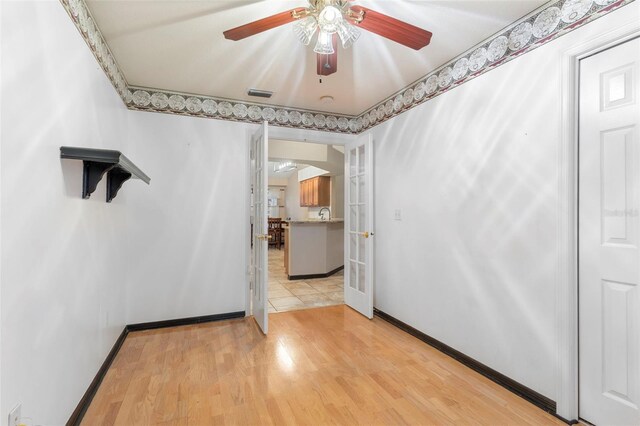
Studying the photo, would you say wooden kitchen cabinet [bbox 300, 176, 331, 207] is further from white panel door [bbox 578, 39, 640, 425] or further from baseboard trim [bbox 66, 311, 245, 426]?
white panel door [bbox 578, 39, 640, 425]

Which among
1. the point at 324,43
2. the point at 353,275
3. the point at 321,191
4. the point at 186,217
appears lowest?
the point at 353,275

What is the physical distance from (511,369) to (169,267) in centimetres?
306

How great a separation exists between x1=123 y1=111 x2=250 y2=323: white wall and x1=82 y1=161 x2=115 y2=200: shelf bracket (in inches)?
52.3

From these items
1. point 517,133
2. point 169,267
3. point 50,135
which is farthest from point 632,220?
point 169,267

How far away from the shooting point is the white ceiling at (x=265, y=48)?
1846 mm

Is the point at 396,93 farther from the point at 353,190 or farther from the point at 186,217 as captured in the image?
the point at 186,217

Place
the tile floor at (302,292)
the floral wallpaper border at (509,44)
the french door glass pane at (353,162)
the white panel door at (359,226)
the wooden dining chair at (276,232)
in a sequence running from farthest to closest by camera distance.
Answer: the wooden dining chair at (276,232) → the tile floor at (302,292) → the french door glass pane at (353,162) → the white panel door at (359,226) → the floral wallpaper border at (509,44)

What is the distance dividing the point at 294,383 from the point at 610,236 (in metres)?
2.05

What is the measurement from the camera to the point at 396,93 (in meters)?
3.18

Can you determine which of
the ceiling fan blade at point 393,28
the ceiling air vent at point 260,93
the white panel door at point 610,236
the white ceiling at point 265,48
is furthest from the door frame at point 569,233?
the ceiling air vent at point 260,93

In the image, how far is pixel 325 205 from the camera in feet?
25.5

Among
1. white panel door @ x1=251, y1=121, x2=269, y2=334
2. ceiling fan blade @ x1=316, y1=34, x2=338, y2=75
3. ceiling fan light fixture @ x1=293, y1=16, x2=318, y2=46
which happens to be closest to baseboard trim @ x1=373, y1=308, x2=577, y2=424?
white panel door @ x1=251, y1=121, x2=269, y2=334

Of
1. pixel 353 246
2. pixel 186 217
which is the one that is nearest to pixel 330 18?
pixel 186 217

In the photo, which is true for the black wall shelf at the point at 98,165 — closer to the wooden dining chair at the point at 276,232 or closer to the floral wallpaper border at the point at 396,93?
the floral wallpaper border at the point at 396,93
